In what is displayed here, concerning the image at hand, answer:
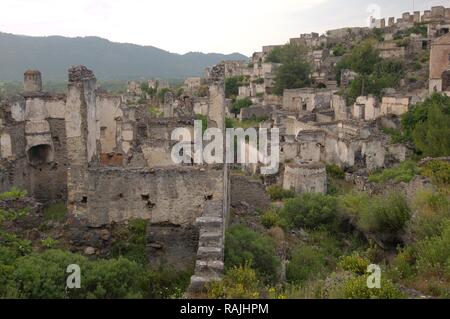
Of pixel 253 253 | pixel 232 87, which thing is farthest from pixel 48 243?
pixel 232 87

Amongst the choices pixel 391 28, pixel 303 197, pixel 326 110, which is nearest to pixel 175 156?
pixel 303 197

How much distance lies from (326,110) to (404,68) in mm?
15372

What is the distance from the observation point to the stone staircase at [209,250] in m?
7.95

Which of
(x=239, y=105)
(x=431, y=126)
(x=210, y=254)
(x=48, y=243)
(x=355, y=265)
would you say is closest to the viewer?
(x=210, y=254)

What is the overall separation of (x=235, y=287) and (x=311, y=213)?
8816mm

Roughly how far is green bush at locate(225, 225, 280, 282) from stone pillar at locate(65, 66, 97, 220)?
353cm

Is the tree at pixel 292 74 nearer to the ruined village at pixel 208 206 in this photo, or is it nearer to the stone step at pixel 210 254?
the ruined village at pixel 208 206

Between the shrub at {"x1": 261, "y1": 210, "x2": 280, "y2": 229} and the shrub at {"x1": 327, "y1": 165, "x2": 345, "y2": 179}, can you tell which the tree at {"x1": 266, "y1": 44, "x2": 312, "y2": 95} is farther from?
the shrub at {"x1": 261, "y1": 210, "x2": 280, "y2": 229}

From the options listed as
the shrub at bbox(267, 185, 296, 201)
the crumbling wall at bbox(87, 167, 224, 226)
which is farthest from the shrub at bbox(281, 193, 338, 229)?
the crumbling wall at bbox(87, 167, 224, 226)

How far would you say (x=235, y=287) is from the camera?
7.53 metres

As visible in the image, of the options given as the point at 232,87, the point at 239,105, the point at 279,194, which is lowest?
the point at 279,194

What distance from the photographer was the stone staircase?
7946 millimetres

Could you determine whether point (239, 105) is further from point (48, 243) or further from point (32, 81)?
point (48, 243)

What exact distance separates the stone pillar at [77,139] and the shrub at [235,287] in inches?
192
